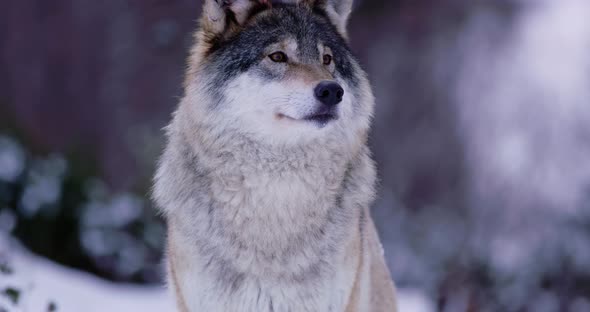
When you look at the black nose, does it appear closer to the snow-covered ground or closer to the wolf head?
the wolf head

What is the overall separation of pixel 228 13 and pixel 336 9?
692mm

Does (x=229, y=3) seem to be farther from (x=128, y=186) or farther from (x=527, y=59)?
(x=527, y=59)

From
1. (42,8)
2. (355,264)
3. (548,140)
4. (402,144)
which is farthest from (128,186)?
(355,264)

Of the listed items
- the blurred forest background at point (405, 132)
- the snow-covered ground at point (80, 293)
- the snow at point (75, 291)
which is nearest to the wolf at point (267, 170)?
the snow at point (75, 291)

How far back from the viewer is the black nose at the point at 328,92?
11.8 feet

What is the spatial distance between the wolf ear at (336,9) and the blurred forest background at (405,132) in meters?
3.46

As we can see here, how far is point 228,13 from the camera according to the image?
13.2ft

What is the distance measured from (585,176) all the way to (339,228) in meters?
5.10

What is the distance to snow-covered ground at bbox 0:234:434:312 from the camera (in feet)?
19.5

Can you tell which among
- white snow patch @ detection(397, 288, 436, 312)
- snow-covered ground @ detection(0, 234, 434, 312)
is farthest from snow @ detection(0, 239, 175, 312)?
white snow patch @ detection(397, 288, 436, 312)

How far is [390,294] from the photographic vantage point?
4.57 metres

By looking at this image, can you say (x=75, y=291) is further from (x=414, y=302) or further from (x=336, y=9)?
(x=336, y=9)

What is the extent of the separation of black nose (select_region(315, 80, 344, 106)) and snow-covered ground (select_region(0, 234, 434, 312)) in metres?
2.81

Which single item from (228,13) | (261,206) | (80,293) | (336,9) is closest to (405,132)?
(80,293)
